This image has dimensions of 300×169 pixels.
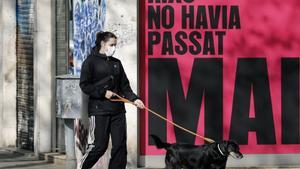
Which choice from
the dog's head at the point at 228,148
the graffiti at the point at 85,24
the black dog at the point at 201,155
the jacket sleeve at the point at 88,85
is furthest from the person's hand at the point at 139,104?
the graffiti at the point at 85,24

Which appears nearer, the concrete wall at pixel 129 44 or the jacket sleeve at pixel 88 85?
the jacket sleeve at pixel 88 85

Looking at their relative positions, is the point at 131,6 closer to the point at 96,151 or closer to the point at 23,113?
the point at 96,151

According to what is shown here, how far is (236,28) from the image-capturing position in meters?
13.2

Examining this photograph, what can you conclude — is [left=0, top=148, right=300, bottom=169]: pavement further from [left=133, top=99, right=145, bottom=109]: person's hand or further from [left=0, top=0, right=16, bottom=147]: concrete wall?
[left=133, top=99, right=145, bottom=109]: person's hand

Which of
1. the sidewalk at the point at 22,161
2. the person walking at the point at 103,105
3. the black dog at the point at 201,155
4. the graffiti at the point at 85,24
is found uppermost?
the graffiti at the point at 85,24

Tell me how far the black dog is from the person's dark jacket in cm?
79

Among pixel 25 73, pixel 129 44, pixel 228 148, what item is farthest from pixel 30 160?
pixel 228 148

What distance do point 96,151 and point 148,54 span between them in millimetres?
2921

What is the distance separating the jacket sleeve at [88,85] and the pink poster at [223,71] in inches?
104

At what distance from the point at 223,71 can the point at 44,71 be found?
362cm

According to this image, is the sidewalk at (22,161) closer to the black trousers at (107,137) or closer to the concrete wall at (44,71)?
the concrete wall at (44,71)

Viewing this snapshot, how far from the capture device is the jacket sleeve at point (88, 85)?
10570 mm

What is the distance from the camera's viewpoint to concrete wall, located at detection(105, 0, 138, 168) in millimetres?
13117

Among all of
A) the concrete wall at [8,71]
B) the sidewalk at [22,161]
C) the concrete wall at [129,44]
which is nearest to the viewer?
the concrete wall at [129,44]
